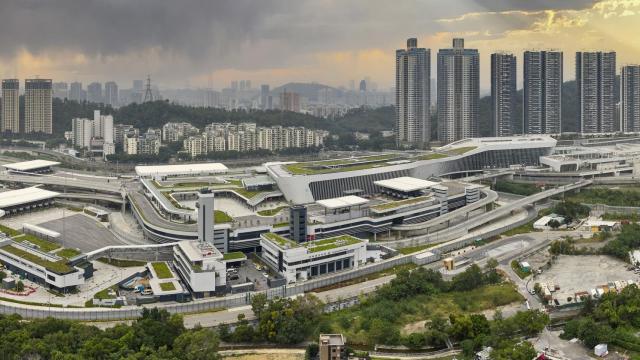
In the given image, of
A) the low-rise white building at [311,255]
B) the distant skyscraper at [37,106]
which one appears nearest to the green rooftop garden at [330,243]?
the low-rise white building at [311,255]

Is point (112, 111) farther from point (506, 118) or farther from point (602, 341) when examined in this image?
point (602, 341)

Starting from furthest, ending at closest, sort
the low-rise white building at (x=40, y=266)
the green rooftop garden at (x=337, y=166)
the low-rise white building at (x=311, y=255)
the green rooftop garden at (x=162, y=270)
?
1. the green rooftop garden at (x=337, y=166)
2. the low-rise white building at (x=311, y=255)
3. the green rooftop garden at (x=162, y=270)
4. the low-rise white building at (x=40, y=266)

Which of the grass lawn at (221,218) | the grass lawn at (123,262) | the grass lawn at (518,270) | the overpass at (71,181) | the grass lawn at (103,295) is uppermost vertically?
the overpass at (71,181)

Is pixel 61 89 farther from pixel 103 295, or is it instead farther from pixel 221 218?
pixel 103 295

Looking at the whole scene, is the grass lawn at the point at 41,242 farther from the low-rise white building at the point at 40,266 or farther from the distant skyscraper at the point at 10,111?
the distant skyscraper at the point at 10,111

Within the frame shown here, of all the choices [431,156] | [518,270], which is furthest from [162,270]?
[431,156]

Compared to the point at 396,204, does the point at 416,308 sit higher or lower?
lower

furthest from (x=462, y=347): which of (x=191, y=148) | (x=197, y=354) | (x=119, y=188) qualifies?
(x=191, y=148)
